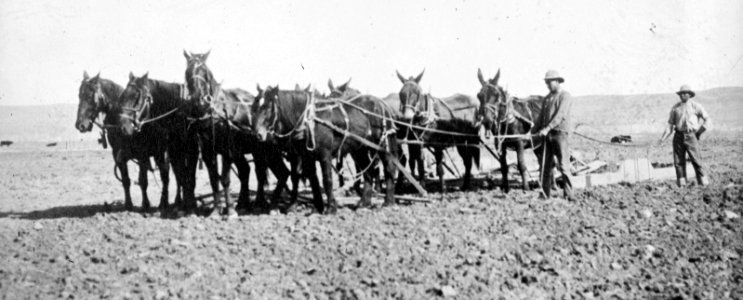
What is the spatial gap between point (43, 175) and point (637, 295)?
19070 mm

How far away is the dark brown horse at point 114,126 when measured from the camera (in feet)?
33.4

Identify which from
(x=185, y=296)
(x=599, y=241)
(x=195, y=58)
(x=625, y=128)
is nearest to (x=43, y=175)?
(x=195, y=58)

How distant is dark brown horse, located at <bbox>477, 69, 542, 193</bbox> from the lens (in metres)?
11.9

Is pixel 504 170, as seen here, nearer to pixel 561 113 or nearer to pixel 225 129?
pixel 561 113

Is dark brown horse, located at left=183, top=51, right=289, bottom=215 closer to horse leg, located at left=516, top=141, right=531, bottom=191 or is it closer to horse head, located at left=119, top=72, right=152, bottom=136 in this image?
horse head, located at left=119, top=72, right=152, bottom=136

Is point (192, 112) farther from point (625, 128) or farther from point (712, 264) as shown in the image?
point (625, 128)

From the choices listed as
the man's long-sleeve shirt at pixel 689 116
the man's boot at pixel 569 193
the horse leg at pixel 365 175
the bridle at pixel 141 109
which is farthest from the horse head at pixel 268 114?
the man's long-sleeve shirt at pixel 689 116

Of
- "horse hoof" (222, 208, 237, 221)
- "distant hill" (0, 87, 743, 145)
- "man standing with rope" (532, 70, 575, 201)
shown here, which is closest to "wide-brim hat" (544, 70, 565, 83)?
"man standing with rope" (532, 70, 575, 201)

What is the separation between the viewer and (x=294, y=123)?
9.55 meters

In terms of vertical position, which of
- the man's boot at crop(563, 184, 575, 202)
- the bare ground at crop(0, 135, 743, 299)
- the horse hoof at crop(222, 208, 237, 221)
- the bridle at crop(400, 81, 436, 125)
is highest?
A: the bridle at crop(400, 81, 436, 125)

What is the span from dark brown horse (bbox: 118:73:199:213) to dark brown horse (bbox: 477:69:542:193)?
→ 216 inches

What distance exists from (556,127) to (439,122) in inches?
143

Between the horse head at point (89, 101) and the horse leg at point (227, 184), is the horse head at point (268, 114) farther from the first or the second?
the horse head at point (89, 101)

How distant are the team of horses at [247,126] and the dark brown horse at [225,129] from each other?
17 millimetres
